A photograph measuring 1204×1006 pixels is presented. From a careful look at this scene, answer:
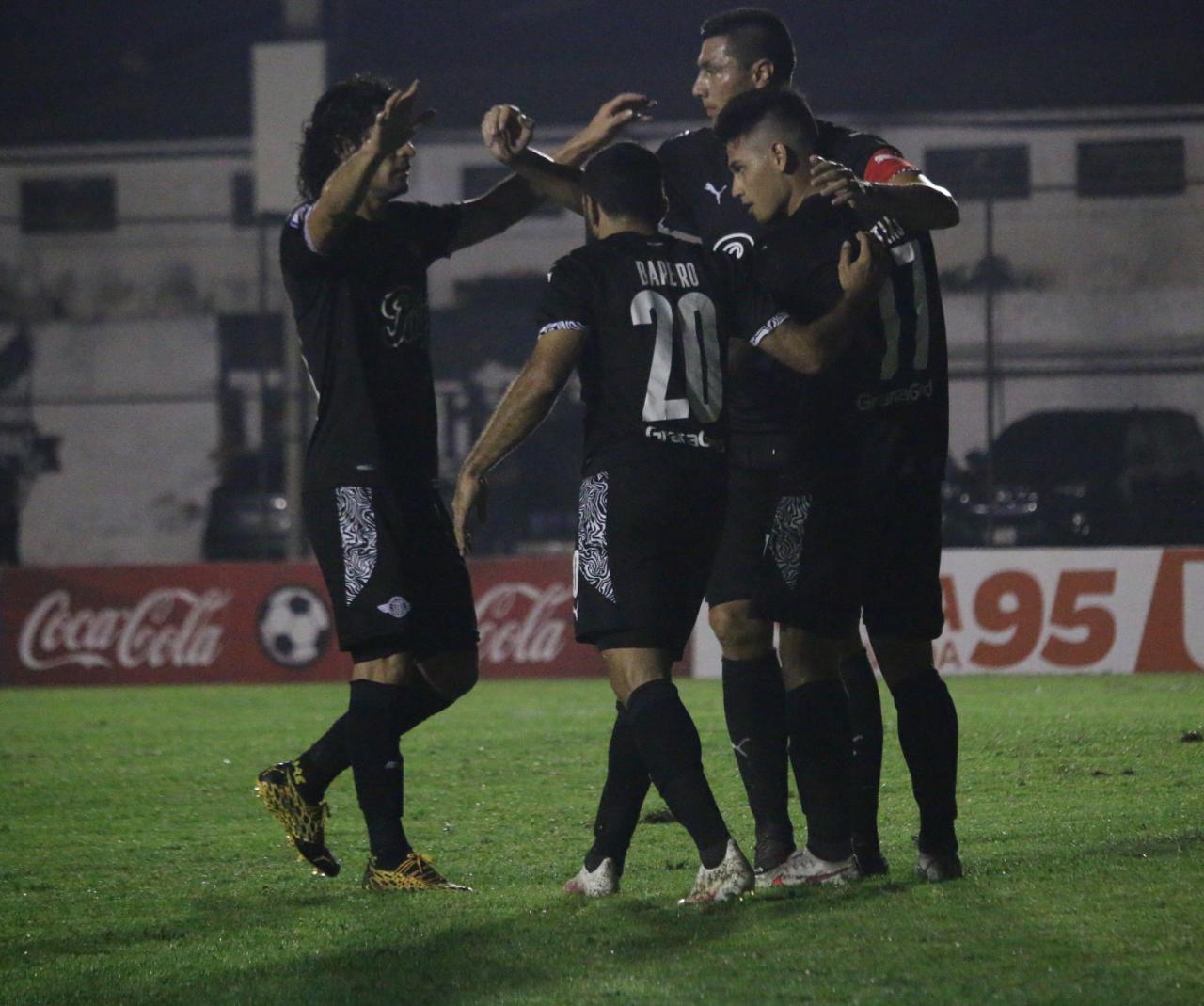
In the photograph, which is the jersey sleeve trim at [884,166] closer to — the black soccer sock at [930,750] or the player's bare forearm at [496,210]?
the player's bare forearm at [496,210]

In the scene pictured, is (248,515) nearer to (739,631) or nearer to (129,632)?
(129,632)

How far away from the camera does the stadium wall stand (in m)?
12.7

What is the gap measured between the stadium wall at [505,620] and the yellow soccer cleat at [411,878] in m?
8.55

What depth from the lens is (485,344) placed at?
2195cm

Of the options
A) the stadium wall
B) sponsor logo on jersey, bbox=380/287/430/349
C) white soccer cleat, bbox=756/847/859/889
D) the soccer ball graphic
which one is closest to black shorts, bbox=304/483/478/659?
sponsor logo on jersey, bbox=380/287/430/349

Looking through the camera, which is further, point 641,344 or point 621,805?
point 621,805

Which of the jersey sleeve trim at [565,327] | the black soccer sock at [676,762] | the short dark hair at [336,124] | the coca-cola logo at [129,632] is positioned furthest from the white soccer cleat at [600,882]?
the coca-cola logo at [129,632]

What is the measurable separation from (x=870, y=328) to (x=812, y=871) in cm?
130

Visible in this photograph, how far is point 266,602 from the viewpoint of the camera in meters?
14.2

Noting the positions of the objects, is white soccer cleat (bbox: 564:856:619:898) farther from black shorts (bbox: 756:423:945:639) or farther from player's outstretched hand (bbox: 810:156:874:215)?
player's outstretched hand (bbox: 810:156:874:215)

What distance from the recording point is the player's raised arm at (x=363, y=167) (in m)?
4.42

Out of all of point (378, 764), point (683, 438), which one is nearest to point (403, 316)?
point (683, 438)

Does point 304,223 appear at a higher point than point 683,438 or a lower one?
higher

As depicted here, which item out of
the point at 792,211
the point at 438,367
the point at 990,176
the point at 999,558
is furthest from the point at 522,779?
the point at 438,367
